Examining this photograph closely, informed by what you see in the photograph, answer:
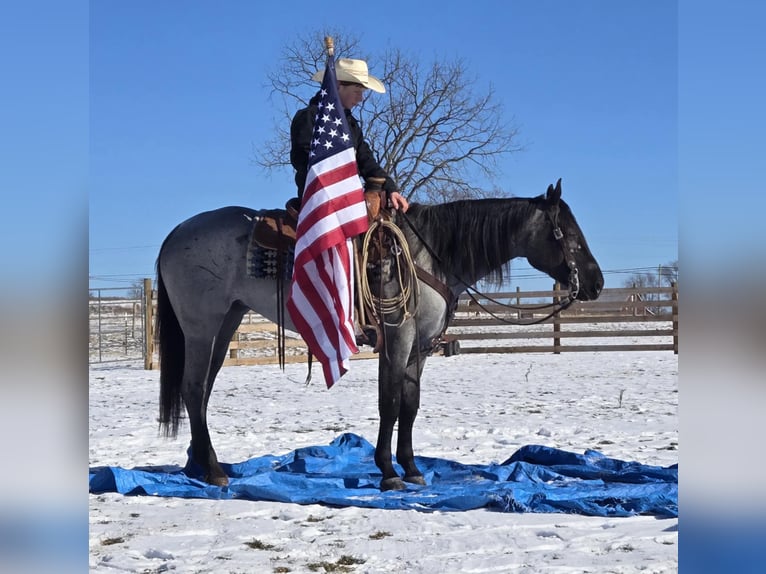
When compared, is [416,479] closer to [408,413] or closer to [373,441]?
[408,413]

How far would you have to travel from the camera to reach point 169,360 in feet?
15.9

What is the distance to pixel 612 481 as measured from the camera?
174 inches

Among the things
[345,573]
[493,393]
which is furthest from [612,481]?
[493,393]

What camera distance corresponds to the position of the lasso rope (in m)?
4.32

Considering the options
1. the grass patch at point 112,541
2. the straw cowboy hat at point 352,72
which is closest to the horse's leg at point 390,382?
the straw cowboy hat at point 352,72

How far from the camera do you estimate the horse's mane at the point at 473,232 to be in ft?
15.2

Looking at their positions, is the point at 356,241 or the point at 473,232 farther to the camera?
the point at 473,232

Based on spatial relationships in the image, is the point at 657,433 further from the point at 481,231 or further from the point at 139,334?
the point at 139,334

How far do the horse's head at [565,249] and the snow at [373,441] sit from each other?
1448mm

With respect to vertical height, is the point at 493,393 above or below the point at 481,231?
below

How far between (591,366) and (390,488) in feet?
29.0

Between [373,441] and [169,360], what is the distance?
2.00 m

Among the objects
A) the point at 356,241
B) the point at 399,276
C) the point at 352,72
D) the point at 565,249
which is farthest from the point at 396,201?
the point at 565,249
